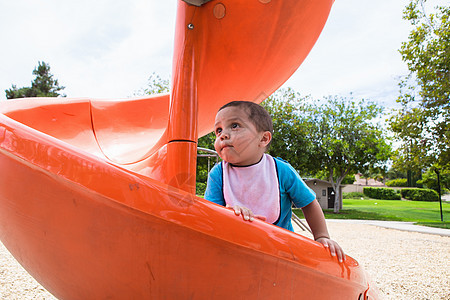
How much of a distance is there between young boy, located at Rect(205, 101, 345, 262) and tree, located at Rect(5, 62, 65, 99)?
27643mm

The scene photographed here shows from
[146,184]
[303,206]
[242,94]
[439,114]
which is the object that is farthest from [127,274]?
[439,114]

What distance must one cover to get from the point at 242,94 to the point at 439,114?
9.12 m

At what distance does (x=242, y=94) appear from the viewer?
232 centimetres

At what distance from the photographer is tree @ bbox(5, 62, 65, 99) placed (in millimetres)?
25000

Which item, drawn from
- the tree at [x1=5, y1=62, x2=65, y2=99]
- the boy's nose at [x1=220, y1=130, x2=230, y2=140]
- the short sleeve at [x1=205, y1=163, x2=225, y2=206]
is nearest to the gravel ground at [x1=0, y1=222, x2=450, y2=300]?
the short sleeve at [x1=205, y1=163, x2=225, y2=206]

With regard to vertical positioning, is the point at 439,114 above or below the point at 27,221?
above

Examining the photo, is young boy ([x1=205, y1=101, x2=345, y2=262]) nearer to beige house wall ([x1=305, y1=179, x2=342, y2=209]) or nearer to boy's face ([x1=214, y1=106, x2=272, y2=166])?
boy's face ([x1=214, y1=106, x2=272, y2=166])

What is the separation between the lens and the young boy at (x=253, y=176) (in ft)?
4.30

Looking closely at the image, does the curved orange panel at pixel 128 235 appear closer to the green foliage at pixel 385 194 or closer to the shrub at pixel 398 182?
the green foliage at pixel 385 194

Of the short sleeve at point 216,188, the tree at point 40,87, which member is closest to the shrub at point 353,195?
the tree at point 40,87

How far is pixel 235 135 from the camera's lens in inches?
50.9

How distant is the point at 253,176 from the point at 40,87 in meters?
29.1

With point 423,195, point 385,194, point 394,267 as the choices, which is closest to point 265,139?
point 394,267

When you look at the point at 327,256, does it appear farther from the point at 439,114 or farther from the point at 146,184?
the point at 439,114
